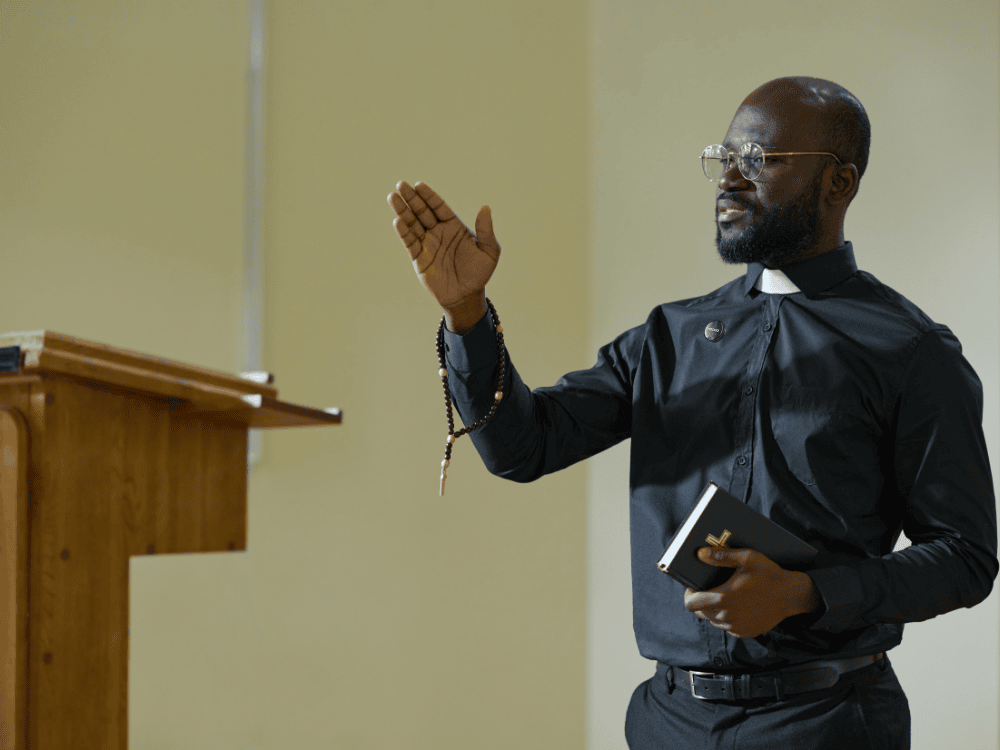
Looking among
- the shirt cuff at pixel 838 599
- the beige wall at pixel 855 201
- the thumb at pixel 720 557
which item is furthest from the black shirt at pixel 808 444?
the beige wall at pixel 855 201

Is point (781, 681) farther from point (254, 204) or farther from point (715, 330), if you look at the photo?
point (254, 204)

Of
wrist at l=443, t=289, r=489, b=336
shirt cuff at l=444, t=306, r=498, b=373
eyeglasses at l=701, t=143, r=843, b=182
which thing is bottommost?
shirt cuff at l=444, t=306, r=498, b=373

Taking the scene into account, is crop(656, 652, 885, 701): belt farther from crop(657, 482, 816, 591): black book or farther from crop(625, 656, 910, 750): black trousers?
crop(657, 482, 816, 591): black book

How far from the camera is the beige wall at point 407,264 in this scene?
7.55 feet

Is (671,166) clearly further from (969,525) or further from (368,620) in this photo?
(969,525)

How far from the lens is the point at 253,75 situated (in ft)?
8.84

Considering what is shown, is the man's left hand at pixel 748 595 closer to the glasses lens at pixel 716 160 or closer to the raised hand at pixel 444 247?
the raised hand at pixel 444 247

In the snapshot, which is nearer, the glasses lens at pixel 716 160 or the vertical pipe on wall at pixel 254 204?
the glasses lens at pixel 716 160

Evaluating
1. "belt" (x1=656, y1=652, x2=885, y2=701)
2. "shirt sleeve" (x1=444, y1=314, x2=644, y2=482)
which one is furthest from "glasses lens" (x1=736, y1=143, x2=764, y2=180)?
"belt" (x1=656, y1=652, x2=885, y2=701)

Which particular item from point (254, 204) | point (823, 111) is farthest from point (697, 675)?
point (254, 204)

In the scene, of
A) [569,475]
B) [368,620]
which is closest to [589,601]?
[569,475]

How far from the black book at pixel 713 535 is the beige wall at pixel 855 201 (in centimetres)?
126

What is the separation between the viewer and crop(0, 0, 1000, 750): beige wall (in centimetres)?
230

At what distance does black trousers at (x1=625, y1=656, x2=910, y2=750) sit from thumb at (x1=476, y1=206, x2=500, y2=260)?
0.61 m
